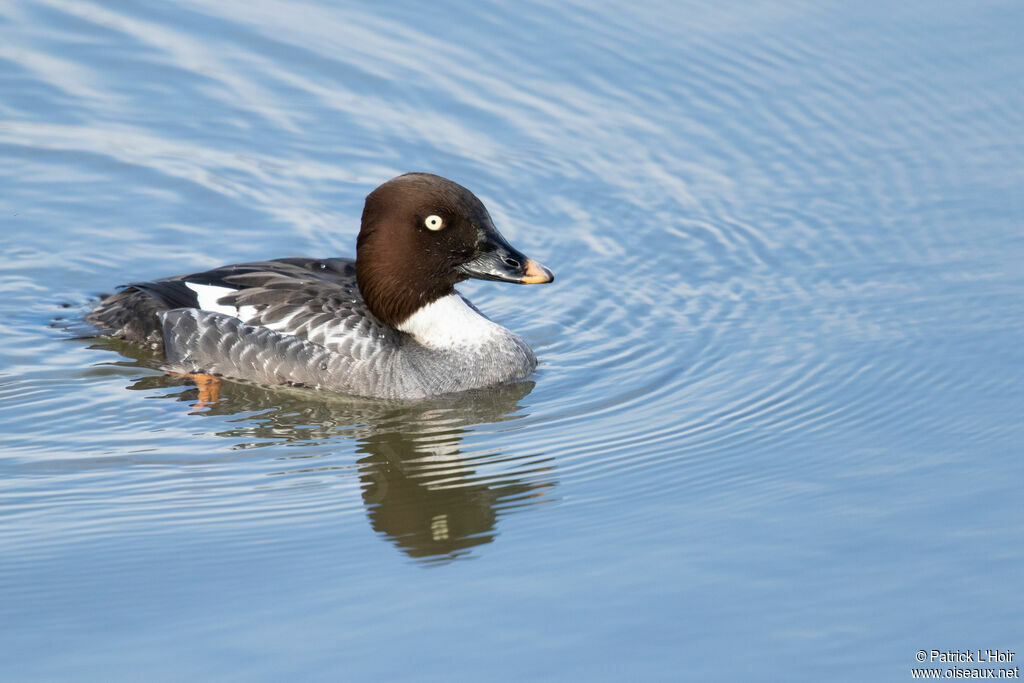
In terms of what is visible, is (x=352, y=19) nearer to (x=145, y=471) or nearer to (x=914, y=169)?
(x=914, y=169)

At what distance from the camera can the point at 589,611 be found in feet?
23.4

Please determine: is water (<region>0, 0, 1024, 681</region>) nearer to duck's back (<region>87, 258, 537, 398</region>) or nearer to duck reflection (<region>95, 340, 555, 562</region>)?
duck reflection (<region>95, 340, 555, 562</region>)

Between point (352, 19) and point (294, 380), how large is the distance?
6.83 meters

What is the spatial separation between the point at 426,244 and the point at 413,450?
5.62 ft

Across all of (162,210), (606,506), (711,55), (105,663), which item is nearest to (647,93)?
(711,55)

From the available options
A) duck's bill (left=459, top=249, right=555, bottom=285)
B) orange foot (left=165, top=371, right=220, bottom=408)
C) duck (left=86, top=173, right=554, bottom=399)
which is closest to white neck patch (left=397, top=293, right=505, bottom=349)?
duck (left=86, top=173, right=554, bottom=399)

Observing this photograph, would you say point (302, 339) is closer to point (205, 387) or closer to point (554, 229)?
point (205, 387)

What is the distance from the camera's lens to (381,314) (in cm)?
1092

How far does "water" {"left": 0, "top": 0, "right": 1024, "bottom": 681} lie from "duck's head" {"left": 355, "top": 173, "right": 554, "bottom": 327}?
34.4 inches

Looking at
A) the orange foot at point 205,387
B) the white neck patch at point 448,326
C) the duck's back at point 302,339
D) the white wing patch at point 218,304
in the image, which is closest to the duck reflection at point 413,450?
the orange foot at point 205,387

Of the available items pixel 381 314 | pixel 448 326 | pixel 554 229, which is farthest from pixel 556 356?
pixel 554 229

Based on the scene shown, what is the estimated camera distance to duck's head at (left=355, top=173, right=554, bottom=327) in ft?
34.6

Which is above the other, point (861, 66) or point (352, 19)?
point (352, 19)

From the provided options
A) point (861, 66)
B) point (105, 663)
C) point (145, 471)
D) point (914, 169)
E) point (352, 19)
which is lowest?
point (105, 663)
